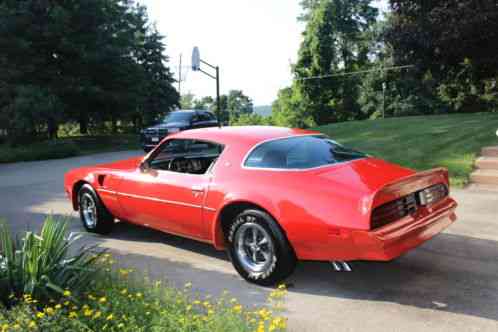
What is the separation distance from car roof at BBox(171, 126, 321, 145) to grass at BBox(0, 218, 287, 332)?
5.46 feet

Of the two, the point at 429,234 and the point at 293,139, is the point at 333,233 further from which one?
the point at 293,139

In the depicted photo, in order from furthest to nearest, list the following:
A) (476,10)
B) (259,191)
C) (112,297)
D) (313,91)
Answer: (313,91) < (476,10) < (259,191) < (112,297)

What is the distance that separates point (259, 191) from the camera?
432 cm

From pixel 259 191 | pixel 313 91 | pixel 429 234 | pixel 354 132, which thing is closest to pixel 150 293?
pixel 259 191

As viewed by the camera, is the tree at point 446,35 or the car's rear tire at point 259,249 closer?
the car's rear tire at point 259,249

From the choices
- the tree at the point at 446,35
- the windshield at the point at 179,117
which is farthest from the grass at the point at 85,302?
the windshield at the point at 179,117

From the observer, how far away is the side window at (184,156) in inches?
214

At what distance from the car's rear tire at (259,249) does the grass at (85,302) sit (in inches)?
12.4

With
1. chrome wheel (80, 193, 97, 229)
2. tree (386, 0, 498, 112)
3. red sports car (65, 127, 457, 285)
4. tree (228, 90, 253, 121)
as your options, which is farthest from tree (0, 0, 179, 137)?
tree (228, 90, 253, 121)

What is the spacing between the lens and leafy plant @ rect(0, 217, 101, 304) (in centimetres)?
357

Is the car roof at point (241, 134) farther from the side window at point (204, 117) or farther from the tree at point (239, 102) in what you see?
the tree at point (239, 102)

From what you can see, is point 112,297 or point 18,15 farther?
point 18,15

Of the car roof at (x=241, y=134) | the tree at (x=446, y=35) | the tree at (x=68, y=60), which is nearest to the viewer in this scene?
the car roof at (x=241, y=134)

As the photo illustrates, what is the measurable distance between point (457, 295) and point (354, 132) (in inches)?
542
